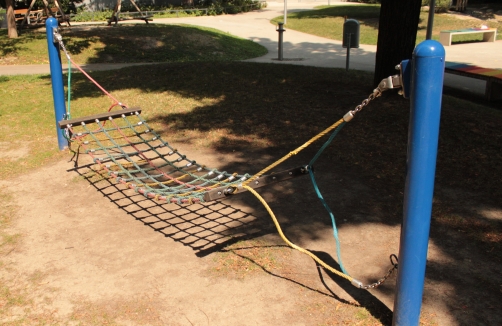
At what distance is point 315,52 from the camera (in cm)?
1558

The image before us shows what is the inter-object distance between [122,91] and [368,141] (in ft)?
16.3

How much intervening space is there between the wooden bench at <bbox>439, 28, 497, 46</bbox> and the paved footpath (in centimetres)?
34

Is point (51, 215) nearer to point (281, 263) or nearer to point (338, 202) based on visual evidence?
point (281, 263)

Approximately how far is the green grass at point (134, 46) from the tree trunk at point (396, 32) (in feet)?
22.4

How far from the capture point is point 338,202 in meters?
5.03

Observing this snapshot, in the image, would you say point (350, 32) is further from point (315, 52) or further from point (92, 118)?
point (92, 118)

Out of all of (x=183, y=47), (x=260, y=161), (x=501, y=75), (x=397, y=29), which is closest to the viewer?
(x=260, y=161)

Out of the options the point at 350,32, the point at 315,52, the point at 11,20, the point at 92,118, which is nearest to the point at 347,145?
the point at 92,118

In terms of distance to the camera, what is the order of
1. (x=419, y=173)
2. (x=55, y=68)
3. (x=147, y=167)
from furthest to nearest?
(x=55, y=68) < (x=147, y=167) < (x=419, y=173)

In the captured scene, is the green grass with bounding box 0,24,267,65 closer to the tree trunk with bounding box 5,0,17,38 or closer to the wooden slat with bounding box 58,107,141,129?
the tree trunk with bounding box 5,0,17,38

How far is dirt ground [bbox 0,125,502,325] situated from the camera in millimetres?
3434

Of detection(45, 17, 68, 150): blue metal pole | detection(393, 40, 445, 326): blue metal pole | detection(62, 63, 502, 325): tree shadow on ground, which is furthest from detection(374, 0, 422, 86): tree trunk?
detection(393, 40, 445, 326): blue metal pole

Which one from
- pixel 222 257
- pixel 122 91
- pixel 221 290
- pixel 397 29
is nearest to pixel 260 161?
pixel 222 257

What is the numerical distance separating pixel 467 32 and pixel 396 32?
33.7 ft
